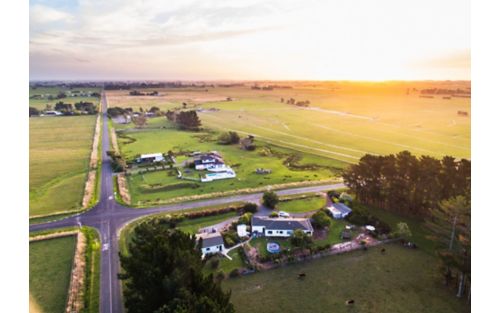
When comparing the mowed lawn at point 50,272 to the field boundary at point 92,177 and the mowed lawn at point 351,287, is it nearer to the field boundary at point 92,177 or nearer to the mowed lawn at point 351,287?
the field boundary at point 92,177

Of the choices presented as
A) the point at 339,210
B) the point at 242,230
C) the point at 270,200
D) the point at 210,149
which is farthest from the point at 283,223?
the point at 210,149

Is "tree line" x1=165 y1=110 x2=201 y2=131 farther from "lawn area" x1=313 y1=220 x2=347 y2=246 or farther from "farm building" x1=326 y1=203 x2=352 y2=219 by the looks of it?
"lawn area" x1=313 y1=220 x2=347 y2=246

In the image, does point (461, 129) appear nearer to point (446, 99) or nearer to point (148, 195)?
point (446, 99)

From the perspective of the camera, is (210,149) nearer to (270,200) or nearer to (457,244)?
(270,200)

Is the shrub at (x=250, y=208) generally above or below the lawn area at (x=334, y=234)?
above

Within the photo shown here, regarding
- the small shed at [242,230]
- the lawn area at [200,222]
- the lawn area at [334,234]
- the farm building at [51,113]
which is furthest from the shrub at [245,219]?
the farm building at [51,113]
